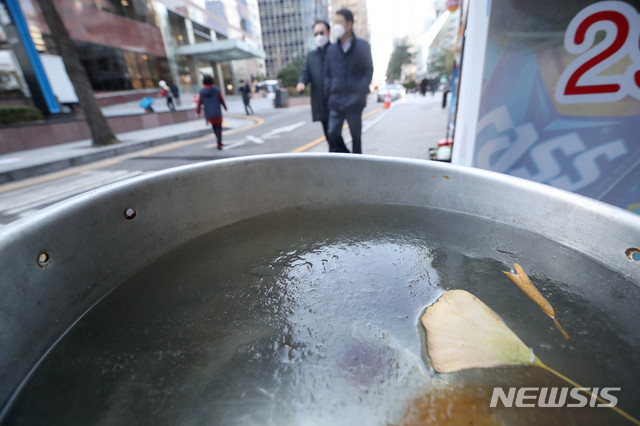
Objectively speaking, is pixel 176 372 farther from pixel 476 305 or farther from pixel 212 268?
pixel 476 305

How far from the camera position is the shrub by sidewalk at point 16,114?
333 inches

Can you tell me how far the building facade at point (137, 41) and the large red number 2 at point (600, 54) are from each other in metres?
15.0

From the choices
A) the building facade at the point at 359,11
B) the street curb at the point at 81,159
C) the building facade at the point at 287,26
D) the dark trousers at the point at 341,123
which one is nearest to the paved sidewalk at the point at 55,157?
the street curb at the point at 81,159

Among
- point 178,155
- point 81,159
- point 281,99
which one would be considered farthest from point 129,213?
point 281,99

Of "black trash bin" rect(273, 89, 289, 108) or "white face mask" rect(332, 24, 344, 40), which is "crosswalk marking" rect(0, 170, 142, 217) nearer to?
"white face mask" rect(332, 24, 344, 40)

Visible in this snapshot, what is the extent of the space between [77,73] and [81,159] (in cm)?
259

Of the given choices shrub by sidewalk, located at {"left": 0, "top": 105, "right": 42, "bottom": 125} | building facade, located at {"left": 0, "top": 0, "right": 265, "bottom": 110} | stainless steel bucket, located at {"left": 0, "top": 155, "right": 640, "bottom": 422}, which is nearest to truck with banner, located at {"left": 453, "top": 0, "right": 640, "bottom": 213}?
stainless steel bucket, located at {"left": 0, "top": 155, "right": 640, "bottom": 422}

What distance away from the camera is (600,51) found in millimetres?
2000

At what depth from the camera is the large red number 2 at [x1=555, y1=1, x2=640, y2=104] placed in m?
1.91

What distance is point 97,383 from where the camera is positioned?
0.98 metres

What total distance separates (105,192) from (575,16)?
9.64ft

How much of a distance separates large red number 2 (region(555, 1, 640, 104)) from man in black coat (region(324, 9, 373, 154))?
1864 millimetres

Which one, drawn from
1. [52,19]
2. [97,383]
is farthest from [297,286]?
[52,19]

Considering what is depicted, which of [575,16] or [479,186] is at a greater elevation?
[575,16]
